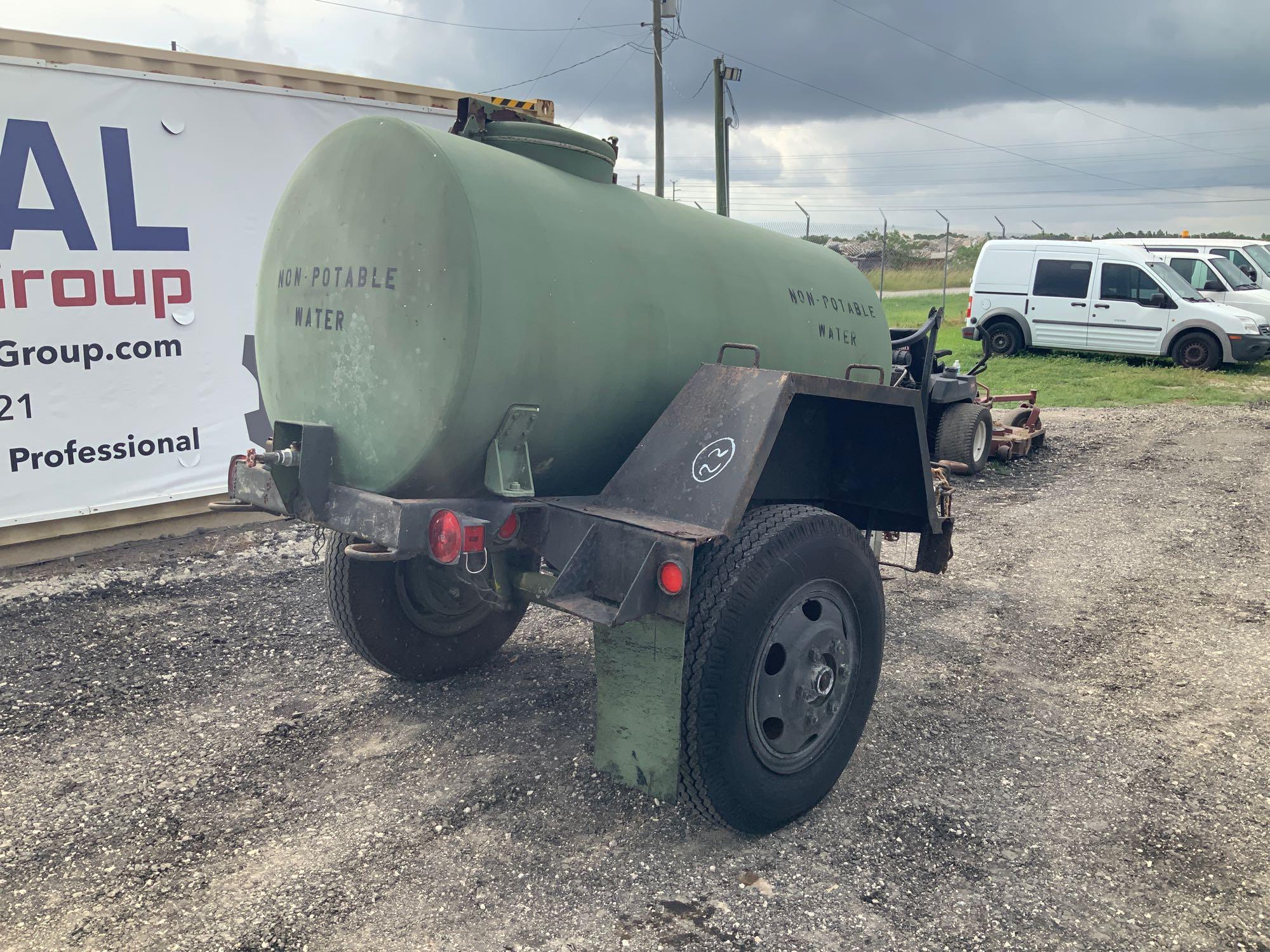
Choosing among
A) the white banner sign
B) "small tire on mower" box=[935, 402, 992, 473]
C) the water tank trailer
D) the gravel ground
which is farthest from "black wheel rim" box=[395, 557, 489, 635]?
"small tire on mower" box=[935, 402, 992, 473]

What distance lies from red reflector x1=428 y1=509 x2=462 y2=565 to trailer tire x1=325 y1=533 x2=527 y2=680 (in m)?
0.87

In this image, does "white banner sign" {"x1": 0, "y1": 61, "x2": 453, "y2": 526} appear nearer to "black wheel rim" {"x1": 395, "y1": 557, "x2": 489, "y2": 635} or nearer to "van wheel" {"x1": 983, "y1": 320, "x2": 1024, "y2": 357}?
"black wheel rim" {"x1": 395, "y1": 557, "x2": 489, "y2": 635}

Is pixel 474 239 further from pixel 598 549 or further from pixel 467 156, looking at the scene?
pixel 598 549

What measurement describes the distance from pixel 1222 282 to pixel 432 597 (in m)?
16.5

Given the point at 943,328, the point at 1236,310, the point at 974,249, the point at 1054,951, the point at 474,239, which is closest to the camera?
the point at 1054,951

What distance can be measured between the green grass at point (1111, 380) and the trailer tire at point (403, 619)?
34.1 feet

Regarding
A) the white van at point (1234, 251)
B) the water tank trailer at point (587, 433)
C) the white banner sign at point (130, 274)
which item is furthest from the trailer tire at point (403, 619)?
the white van at point (1234, 251)

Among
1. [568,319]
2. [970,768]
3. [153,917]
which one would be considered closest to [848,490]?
[970,768]

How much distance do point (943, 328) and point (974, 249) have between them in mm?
21296

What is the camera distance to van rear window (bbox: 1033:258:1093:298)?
1556cm

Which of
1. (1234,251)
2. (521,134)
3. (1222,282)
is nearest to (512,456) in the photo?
(521,134)

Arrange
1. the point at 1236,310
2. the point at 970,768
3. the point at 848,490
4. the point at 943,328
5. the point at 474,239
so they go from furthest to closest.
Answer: the point at 943,328 < the point at 1236,310 < the point at 848,490 < the point at 970,768 < the point at 474,239

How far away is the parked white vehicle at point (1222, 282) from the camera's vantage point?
15680mm

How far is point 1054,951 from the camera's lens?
2.64m
